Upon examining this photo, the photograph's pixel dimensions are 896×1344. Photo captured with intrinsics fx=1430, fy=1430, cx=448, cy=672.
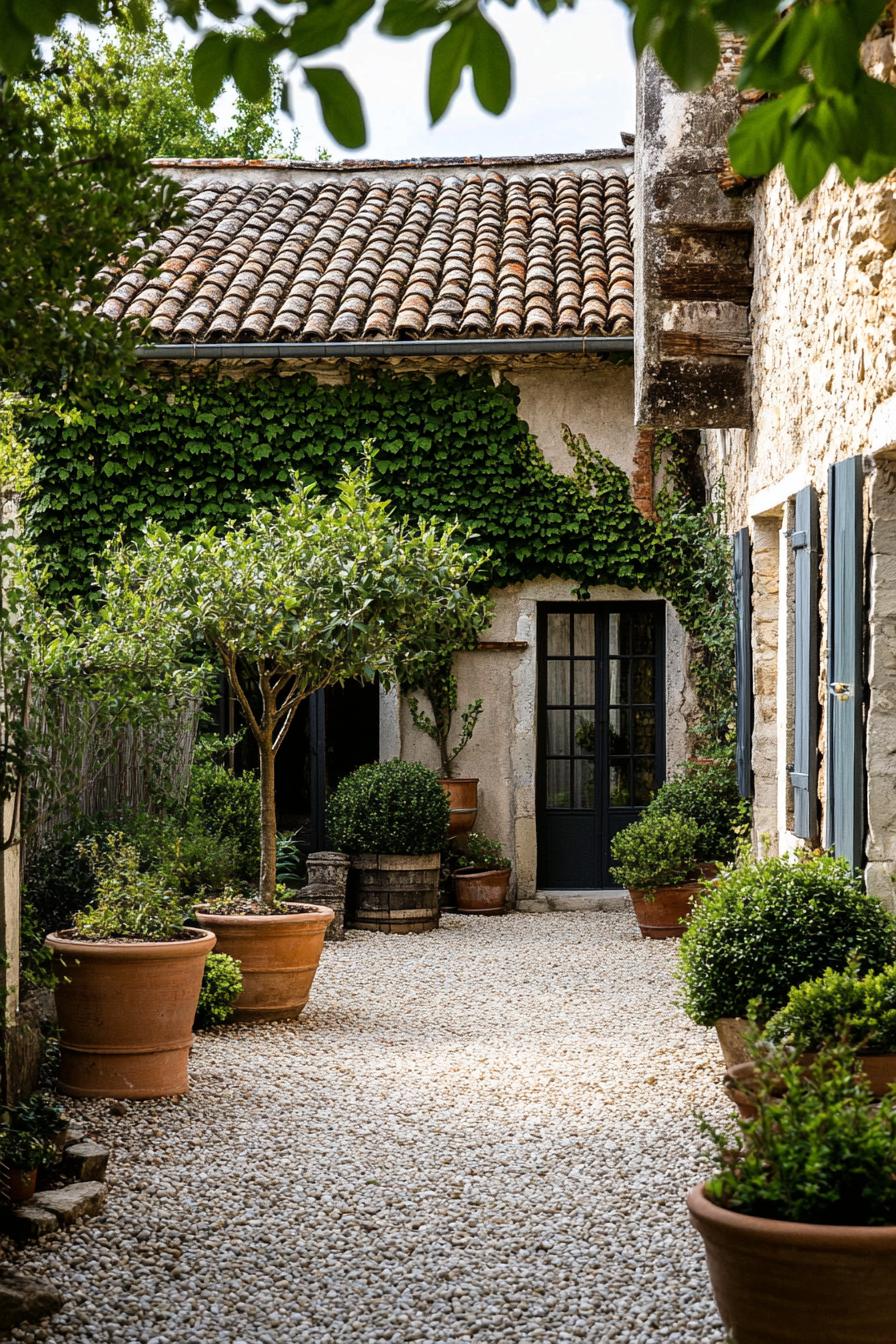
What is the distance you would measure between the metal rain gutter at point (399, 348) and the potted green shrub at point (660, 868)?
3121mm

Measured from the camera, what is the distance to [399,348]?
945 centimetres

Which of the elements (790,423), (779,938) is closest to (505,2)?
(779,938)

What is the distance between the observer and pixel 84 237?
2871mm

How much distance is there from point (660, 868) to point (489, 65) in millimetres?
7086

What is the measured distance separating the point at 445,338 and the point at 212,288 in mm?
1921

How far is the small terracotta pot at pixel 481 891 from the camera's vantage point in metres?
9.48

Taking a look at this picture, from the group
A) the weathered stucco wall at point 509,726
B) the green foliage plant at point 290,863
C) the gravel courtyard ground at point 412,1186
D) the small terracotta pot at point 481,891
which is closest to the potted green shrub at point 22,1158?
the gravel courtyard ground at point 412,1186

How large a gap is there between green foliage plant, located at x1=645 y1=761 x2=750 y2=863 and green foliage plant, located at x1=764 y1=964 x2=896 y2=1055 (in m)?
4.31

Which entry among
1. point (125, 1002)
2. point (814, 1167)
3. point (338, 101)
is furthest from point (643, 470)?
point (338, 101)

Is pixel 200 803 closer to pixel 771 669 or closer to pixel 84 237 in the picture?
pixel 771 669

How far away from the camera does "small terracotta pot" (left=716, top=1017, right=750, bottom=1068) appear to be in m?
4.13

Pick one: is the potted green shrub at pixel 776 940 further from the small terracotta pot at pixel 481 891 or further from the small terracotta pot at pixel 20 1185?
the small terracotta pot at pixel 481 891

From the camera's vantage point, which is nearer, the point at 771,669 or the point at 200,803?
the point at 771,669

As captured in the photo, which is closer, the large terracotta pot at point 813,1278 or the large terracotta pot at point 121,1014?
the large terracotta pot at point 813,1278
